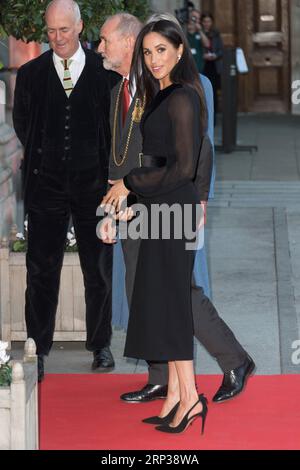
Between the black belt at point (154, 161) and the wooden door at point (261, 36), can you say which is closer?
the black belt at point (154, 161)

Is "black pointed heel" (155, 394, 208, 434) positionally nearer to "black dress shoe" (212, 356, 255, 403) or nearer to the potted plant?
"black dress shoe" (212, 356, 255, 403)

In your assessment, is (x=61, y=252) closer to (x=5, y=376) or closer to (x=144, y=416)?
(x=144, y=416)

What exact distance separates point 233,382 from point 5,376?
1860mm

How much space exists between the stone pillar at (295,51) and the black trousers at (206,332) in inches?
584

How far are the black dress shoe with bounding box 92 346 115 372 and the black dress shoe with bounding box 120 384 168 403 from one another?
69 centimetres

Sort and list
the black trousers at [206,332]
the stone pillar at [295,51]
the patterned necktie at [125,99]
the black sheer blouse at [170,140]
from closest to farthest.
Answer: the black sheer blouse at [170,140]
the black trousers at [206,332]
the patterned necktie at [125,99]
the stone pillar at [295,51]

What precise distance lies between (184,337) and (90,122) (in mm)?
1681

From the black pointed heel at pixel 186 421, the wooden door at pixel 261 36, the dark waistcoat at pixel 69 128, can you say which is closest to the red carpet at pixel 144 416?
the black pointed heel at pixel 186 421

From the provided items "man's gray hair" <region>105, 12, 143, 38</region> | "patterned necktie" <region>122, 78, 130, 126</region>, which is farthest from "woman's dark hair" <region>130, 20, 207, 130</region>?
"patterned necktie" <region>122, 78, 130, 126</region>

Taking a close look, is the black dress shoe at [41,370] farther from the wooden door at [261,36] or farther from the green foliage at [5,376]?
the wooden door at [261,36]

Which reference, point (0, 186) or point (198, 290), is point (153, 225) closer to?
point (198, 290)

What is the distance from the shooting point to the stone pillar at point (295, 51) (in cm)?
2153

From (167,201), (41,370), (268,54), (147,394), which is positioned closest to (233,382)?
(147,394)

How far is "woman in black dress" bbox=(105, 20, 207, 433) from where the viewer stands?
6.18 m
